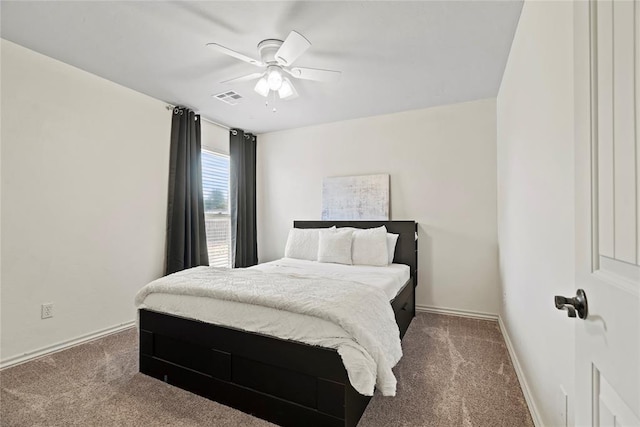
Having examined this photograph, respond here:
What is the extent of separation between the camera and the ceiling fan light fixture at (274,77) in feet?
7.59

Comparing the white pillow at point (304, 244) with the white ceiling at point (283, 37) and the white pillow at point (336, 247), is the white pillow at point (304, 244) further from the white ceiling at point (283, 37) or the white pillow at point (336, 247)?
the white ceiling at point (283, 37)

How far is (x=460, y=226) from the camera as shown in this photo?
3.38 metres

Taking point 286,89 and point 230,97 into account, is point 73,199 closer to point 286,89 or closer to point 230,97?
point 230,97

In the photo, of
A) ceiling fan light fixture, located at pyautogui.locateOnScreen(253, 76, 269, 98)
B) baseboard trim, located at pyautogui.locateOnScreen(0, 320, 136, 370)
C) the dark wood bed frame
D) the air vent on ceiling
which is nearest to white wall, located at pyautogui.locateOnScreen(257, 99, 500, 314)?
the air vent on ceiling

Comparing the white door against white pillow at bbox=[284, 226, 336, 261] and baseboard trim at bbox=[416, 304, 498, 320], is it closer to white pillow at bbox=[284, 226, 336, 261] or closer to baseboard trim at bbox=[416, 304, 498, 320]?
baseboard trim at bbox=[416, 304, 498, 320]

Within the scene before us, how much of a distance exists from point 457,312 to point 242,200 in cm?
321

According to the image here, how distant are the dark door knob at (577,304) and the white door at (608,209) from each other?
0.7 inches

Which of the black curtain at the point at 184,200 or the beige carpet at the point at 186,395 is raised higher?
the black curtain at the point at 184,200

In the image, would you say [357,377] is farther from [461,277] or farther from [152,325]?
[461,277]

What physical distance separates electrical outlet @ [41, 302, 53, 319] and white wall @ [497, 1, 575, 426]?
349 cm

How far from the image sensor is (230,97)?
3236 mm

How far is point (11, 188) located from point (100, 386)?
1.64m

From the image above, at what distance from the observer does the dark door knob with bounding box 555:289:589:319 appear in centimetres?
69

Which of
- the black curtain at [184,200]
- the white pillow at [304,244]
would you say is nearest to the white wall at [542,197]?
the white pillow at [304,244]
